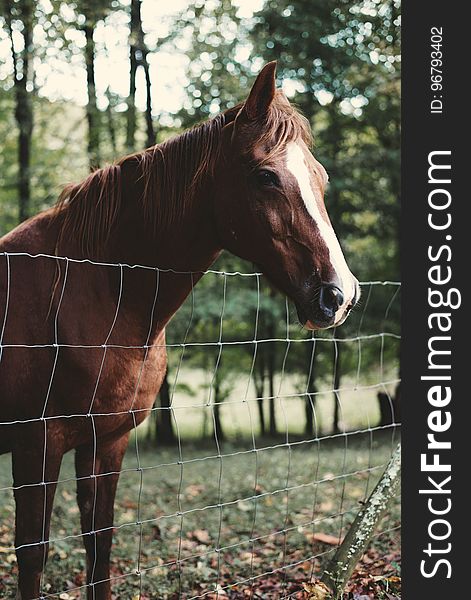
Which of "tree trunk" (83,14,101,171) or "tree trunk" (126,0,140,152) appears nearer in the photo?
"tree trunk" (83,14,101,171)

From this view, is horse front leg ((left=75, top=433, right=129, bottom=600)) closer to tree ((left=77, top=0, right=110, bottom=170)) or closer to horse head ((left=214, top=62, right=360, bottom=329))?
horse head ((left=214, top=62, right=360, bottom=329))

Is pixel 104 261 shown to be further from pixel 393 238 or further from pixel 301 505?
pixel 393 238

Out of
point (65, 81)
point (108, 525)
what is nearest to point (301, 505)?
point (108, 525)

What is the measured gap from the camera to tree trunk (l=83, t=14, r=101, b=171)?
29.1ft

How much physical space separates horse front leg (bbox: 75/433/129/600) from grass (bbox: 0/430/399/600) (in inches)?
6.1

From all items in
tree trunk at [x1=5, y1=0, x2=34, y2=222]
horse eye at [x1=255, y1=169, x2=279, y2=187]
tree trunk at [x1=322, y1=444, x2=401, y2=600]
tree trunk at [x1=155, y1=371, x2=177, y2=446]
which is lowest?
tree trunk at [x1=155, y1=371, x2=177, y2=446]

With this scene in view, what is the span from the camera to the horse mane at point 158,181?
251 centimetres

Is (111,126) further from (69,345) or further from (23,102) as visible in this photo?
(69,345)

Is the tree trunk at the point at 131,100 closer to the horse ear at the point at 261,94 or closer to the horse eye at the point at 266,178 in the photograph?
the horse ear at the point at 261,94

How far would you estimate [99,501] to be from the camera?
285cm

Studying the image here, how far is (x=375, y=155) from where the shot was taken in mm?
9555

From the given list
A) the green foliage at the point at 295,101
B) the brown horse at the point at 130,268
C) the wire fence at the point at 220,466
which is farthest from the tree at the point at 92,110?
the brown horse at the point at 130,268

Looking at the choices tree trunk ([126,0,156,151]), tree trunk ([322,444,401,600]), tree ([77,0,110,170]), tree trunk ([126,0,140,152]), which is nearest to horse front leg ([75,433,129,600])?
tree trunk ([322,444,401,600])

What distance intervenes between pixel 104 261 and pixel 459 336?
168cm
